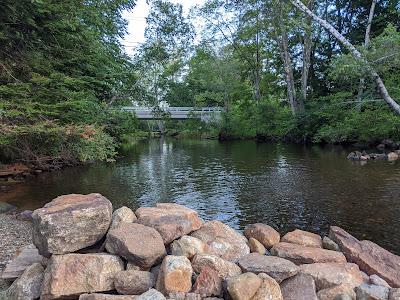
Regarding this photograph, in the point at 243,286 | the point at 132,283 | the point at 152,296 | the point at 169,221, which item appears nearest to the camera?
the point at 152,296

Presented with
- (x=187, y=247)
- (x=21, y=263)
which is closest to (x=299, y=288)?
(x=187, y=247)

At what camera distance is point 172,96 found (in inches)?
1822

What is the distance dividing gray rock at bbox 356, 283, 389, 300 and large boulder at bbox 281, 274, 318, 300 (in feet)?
1.68

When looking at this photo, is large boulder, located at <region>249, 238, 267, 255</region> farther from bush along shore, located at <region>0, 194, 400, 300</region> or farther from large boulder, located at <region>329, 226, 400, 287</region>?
large boulder, located at <region>329, 226, 400, 287</region>

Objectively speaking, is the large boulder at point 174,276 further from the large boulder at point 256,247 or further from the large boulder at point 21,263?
the large boulder at point 21,263

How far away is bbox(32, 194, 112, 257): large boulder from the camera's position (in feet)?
14.2

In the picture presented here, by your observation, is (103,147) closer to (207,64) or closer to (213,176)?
(213,176)

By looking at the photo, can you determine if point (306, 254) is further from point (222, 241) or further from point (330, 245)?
point (222, 241)

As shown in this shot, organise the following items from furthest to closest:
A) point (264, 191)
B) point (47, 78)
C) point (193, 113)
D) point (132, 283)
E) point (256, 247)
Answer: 1. point (193, 113)
2. point (264, 191)
3. point (47, 78)
4. point (256, 247)
5. point (132, 283)

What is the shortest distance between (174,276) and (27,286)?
5.99 feet

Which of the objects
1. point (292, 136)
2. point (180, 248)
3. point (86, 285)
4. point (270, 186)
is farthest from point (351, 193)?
point (292, 136)

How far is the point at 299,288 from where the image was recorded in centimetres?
412

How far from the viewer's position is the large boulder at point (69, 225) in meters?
4.33

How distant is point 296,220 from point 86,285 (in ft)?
17.7
